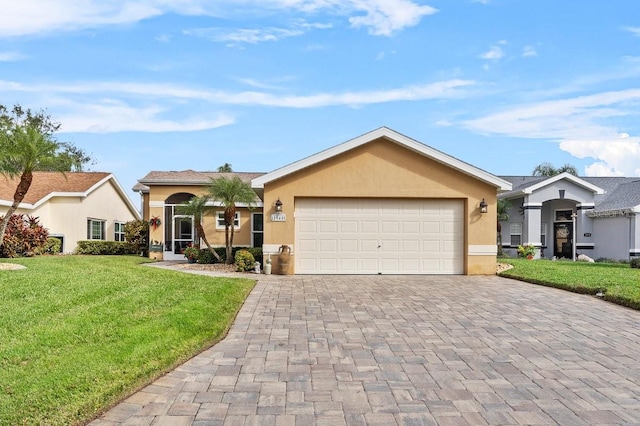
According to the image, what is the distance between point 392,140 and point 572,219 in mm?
13735

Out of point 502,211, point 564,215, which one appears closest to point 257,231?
point 502,211

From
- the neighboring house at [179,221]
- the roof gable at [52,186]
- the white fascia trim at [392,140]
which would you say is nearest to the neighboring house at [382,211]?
the white fascia trim at [392,140]

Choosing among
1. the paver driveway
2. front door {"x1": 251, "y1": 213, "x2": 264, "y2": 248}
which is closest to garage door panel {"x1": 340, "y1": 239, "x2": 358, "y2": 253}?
the paver driveway

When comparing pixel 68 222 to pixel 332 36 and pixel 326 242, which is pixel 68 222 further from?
pixel 332 36

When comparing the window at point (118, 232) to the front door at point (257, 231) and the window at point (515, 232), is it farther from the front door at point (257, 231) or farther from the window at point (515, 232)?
the window at point (515, 232)

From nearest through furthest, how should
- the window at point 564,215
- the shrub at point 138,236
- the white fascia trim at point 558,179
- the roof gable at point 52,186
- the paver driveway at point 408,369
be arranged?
the paver driveway at point 408,369
the roof gable at point 52,186
the white fascia trim at point 558,179
the shrub at point 138,236
the window at point 564,215

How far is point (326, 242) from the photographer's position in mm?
14750

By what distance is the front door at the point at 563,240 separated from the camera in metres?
23.3

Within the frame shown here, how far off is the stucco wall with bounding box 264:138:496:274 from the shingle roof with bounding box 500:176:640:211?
8.74m

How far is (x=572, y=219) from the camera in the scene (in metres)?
23.1

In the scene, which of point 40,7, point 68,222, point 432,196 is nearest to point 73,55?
point 40,7

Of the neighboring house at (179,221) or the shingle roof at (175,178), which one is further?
the neighboring house at (179,221)

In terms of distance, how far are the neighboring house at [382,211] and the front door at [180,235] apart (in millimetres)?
7898

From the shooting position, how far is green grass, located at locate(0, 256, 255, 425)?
13.6 ft
